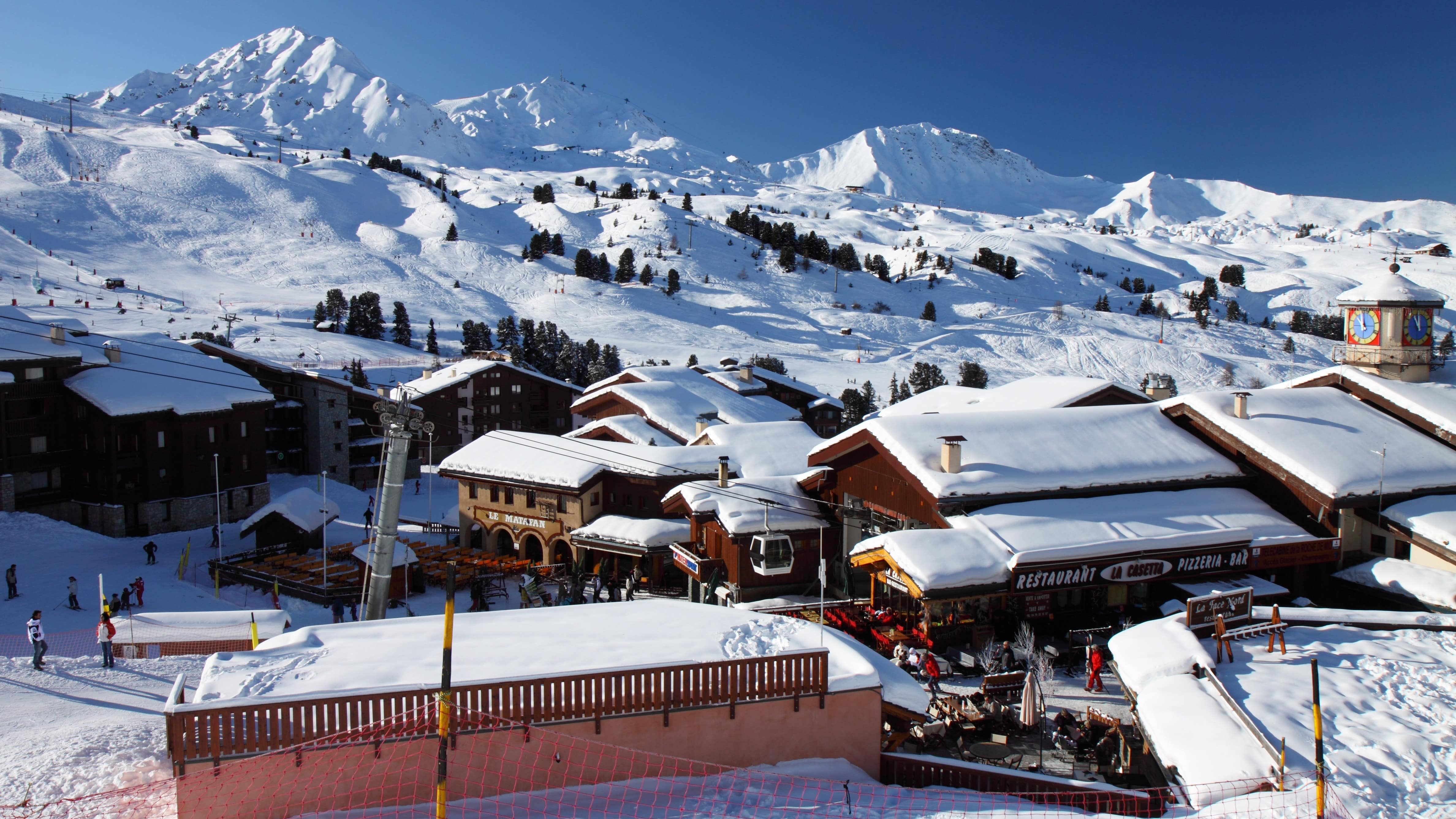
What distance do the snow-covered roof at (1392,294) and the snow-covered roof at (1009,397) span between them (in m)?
7.61

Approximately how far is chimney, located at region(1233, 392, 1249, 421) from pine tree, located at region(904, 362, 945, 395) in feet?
149

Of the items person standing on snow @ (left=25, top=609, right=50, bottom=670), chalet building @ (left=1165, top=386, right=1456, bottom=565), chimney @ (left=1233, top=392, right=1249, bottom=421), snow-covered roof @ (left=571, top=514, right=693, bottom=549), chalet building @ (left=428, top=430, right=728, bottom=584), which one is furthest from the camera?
chalet building @ (left=428, top=430, right=728, bottom=584)

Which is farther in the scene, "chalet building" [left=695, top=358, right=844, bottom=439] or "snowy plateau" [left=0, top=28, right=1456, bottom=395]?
"snowy plateau" [left=0, top=28, right=1456, bottom=395]

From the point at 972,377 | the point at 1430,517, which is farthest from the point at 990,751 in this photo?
the point at 972,377

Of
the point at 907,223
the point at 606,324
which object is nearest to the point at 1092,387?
the point at 606,324

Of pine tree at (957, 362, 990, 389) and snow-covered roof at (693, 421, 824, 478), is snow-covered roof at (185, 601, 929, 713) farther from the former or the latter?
pine tree at (957, 362, 990, 389)

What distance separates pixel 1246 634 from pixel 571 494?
2195cm

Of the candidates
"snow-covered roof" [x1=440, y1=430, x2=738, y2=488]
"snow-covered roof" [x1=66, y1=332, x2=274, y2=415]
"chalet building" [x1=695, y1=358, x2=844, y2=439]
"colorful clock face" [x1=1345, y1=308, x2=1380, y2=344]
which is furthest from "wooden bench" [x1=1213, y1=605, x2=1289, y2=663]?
"chalet building" [x1=695, y1=358, x2=844, y2=439]

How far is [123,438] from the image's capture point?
116 feet

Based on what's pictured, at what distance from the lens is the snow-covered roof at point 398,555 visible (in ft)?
86.0

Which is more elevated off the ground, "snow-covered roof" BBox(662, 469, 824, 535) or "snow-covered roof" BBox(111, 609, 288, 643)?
"snow-covered roof" BBox(662, 469, 824, 535)

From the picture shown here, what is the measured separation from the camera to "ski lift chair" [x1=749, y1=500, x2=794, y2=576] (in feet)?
78.6

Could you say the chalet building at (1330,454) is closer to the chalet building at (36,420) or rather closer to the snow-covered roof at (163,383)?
the snow-covered roof at (163,383)

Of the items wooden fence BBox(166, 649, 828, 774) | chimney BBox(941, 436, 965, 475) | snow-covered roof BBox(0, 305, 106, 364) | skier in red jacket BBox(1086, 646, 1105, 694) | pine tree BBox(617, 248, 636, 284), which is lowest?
skier in red jacket BBox(1086, 646, 1105, 694)
